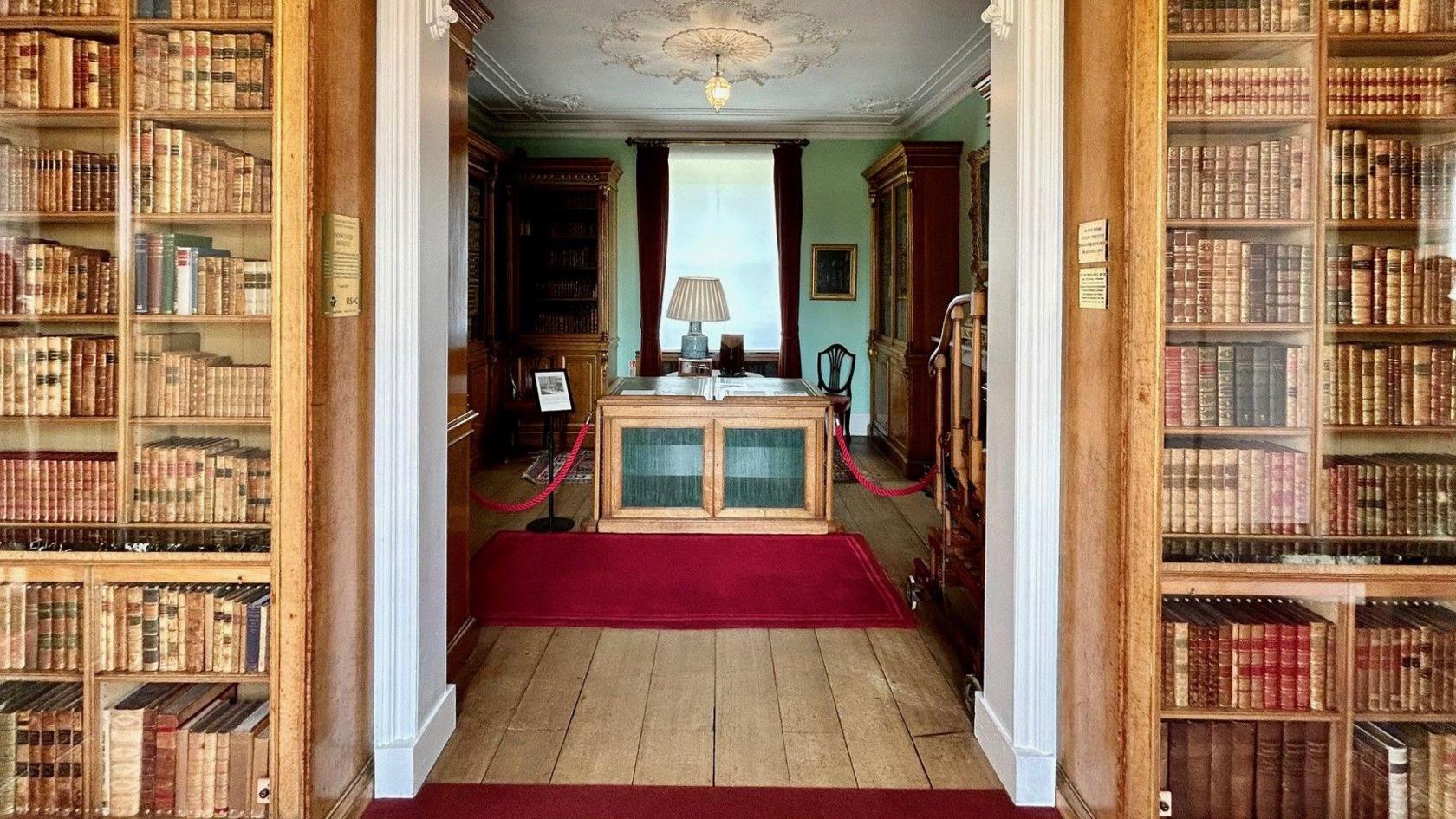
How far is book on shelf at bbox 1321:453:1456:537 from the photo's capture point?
8.31 feet

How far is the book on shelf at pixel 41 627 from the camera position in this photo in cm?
267

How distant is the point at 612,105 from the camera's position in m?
9.83

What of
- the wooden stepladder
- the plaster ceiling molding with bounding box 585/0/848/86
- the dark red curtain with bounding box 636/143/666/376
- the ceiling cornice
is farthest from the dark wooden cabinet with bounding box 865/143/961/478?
the wooden stepladder

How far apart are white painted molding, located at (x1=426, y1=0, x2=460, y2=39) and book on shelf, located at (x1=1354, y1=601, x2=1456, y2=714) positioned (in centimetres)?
316

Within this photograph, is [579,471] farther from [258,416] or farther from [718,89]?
[258,416]

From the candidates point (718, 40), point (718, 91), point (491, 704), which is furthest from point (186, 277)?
point (718, 40)

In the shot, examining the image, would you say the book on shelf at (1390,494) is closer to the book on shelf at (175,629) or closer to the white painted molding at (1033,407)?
the white painted molding at (1033,407)

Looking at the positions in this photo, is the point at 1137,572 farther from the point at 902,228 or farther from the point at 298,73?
the point at 902,228

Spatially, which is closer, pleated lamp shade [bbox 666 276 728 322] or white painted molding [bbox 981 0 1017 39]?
white painted molding [bbox 981 0 1017 39]

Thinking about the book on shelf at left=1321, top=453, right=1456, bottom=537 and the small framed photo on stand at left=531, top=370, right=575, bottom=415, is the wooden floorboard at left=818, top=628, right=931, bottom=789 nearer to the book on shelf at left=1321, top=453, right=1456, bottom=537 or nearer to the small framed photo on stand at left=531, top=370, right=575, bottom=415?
the book on shelf at left=1321, top=453, right=1456, bottom=537

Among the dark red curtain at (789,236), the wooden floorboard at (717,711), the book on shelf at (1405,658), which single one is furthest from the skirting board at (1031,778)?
the dark red curtain at (789,236)

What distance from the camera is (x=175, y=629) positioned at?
8.77 ft

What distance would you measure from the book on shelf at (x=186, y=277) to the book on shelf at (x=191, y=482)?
0.36m

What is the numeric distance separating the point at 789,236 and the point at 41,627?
8755mm
